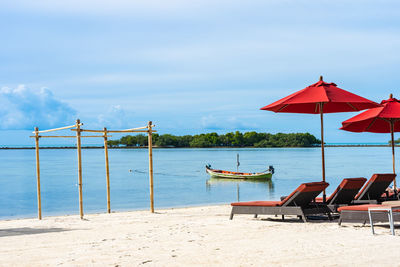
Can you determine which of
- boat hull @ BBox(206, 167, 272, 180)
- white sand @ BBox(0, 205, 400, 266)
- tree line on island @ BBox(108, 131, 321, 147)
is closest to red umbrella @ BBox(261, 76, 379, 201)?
white sand @ BBox(0, 205, 400, 266)

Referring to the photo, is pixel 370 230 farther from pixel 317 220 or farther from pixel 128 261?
pixel 128 261

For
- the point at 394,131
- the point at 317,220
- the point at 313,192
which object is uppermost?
the point at 394,131

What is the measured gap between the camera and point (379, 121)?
11539mm

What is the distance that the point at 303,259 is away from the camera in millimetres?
5156

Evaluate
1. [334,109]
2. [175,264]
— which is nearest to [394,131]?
[334,109]

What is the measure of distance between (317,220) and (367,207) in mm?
1321

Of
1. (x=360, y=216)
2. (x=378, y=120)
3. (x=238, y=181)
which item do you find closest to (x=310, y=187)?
(x=360, y=216)

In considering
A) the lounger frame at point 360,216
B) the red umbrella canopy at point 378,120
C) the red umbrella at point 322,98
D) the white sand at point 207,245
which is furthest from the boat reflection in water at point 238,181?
the lounger frame at point 360,216

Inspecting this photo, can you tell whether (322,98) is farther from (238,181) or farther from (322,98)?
(238,181)

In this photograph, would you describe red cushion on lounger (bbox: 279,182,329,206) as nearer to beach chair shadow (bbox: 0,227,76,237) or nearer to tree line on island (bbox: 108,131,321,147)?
beach chair shadow (bbox: 0,227,76,237)

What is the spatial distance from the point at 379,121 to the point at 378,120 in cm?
8

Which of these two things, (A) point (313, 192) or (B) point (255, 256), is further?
(A) point (313, 192)

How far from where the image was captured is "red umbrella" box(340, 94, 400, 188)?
9.53 meters

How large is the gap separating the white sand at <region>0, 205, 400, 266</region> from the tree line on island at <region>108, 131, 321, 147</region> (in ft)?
509
